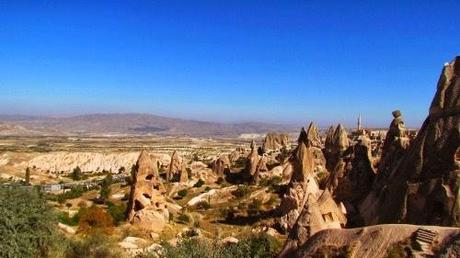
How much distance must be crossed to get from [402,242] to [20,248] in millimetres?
15437

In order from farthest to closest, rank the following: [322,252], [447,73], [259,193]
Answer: [259,193] < [447,73] < [322,252]

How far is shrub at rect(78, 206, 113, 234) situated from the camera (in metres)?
31.6

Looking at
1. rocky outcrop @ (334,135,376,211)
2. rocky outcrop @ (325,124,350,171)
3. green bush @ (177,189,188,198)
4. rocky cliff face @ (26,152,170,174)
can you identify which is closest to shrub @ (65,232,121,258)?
rocky outcrop @ (334,135,376,211)

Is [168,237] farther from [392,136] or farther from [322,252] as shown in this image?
[322,252]

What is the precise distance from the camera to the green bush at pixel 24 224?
2167 centimetres

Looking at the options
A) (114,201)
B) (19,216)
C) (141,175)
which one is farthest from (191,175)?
(19,216)

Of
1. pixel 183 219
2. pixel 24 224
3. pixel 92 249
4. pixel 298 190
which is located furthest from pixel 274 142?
pixel 24 224

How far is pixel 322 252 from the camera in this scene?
13.5 meters

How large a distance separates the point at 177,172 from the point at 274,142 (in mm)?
34120

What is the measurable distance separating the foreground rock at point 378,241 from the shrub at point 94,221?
19.3 m

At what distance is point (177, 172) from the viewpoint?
59.6 m

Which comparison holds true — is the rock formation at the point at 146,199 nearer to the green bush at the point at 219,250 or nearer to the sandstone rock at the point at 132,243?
the sandstone rock at the point at 132,243

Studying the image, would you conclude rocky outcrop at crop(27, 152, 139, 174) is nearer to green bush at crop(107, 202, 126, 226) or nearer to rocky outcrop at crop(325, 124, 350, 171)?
rocky outcrop at crop(325, 124, 350, 171)

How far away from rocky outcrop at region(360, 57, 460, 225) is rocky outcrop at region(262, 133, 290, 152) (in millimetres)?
62780
